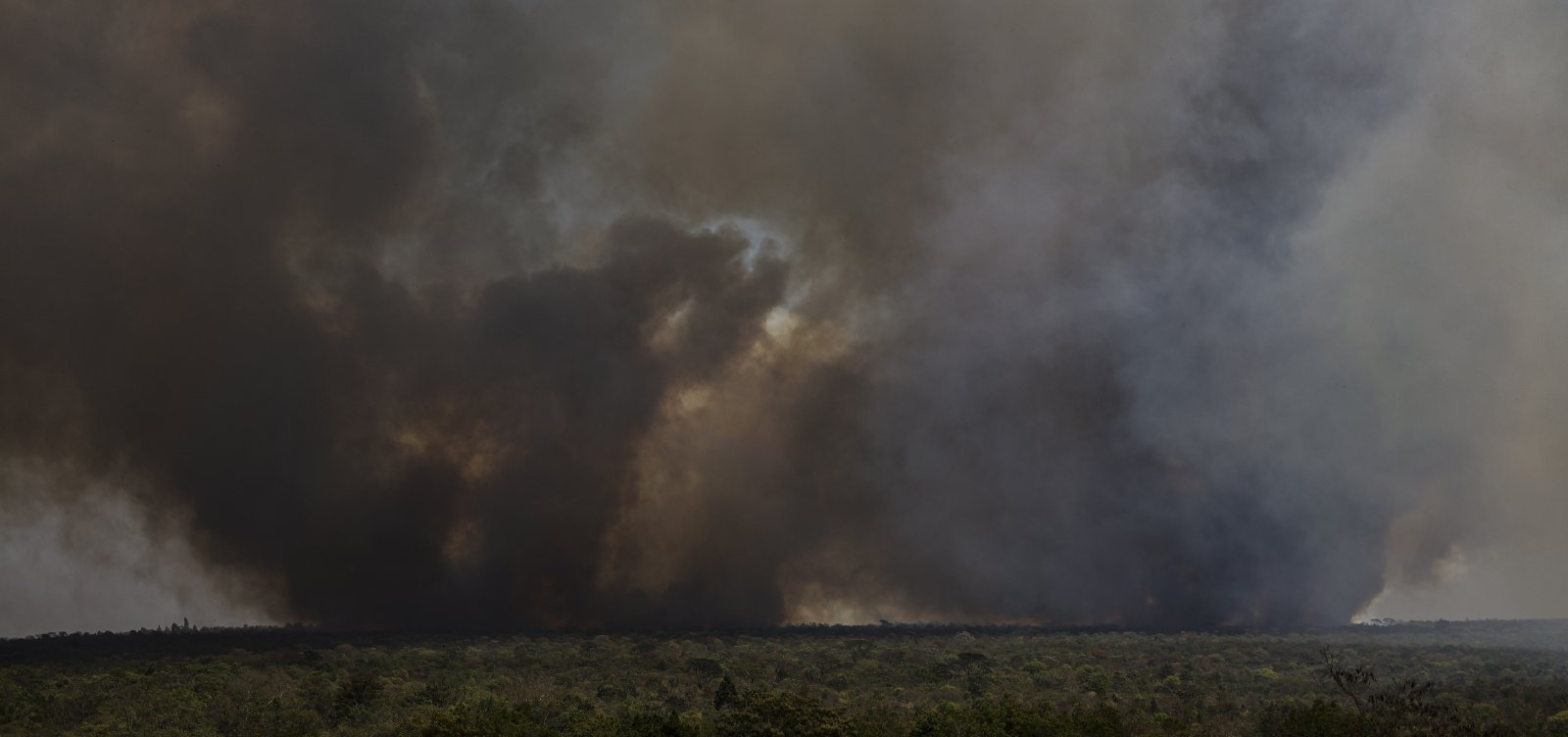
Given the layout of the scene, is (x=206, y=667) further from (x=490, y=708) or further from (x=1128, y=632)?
(x=1128, y=632)

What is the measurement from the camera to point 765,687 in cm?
4056

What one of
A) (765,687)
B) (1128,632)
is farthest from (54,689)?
(1128,632)

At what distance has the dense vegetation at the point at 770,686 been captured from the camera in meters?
31.4

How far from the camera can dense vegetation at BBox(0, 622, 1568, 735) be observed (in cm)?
3141

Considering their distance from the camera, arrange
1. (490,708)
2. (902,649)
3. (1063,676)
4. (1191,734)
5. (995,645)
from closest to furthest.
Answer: (1191,734) < (490,708) < (1063,676) < (902,649) < (995,645)

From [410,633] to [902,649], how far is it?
36395 mm

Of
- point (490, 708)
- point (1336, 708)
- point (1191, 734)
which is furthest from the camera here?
point (490, 708)

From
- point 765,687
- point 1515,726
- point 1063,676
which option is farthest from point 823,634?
point 1515,726

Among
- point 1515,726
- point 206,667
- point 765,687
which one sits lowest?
point 1515,726

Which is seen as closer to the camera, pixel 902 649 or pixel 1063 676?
pixel 1063 676

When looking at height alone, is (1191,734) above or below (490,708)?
below

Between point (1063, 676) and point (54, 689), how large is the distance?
40.7 m

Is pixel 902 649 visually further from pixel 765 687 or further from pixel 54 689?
pixel 54 689

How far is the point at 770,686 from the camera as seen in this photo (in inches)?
1655
